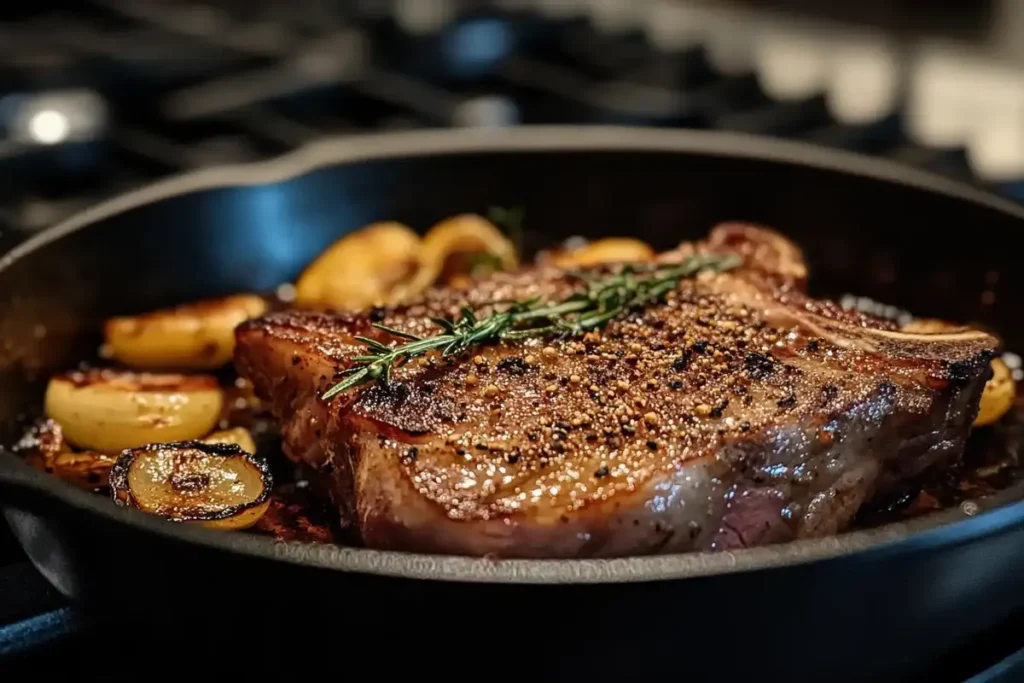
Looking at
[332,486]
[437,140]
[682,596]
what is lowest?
[332,486]

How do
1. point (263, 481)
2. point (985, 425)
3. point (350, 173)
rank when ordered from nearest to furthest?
point (263, 481) → point (985, 425) → point (350, 173)

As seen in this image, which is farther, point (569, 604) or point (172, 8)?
point (172, 8)

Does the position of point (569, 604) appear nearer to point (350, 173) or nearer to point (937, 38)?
point (350, 173)

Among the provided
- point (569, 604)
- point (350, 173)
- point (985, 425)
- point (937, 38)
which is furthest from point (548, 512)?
point (937, 38)

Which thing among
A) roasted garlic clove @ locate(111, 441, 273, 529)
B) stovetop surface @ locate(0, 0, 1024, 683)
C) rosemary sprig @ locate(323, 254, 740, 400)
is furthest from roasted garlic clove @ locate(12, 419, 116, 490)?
stovetop surface @ locate(0, 0, 1024, 683)

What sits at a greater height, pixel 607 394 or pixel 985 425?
pixel 607 394

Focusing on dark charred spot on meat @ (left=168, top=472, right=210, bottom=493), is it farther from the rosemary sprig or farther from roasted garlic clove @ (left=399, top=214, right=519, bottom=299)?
roasted garlic clove @ (left=399, top=214, right=519, bottom=299)

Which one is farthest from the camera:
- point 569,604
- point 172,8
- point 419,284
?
point 172,8
